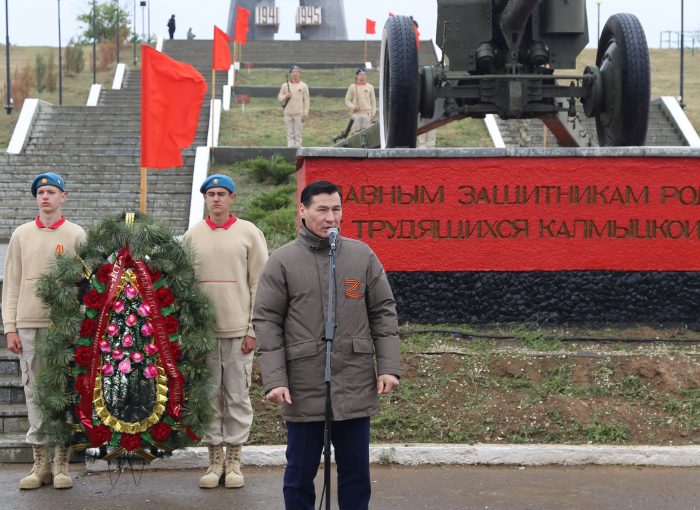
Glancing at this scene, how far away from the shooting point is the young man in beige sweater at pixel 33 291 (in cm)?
761

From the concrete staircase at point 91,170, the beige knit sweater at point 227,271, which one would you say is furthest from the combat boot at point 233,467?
the concrete staircase at point 91,170

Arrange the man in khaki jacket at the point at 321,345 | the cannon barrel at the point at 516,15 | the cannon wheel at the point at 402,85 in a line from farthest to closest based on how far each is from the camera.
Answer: the cannon wheel at the point at 402,85 < the cannon barrel at the point at 516,15 < the man in khaki jacket at the point at 321,345

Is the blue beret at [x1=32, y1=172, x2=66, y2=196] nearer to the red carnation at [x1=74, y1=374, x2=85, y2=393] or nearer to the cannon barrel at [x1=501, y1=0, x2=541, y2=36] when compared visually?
the red carnation at [x1=74, y1=374, x2=85, y2=393]

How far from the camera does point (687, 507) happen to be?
695 cm

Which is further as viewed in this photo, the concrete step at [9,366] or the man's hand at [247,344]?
the concrete step at [9,366]

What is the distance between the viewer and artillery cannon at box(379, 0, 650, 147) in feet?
35.7

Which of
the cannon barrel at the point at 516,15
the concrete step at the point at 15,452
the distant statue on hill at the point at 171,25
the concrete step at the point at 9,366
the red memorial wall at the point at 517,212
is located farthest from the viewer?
the distant statue on hill at the point at 171,25

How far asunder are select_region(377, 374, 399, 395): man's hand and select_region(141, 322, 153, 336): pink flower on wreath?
2134mm

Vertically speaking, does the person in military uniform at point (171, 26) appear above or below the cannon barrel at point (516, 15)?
above

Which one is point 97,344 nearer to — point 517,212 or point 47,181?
point 47,181

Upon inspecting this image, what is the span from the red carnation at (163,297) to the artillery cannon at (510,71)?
3.98 meters

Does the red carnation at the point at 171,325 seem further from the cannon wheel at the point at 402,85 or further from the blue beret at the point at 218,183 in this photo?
the cannon wheel at the point at 402,85

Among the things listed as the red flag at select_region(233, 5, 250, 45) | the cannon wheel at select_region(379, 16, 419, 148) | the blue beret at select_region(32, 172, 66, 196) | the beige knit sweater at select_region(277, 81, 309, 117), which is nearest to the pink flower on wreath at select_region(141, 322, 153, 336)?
the blue beret at select_region(32, 172, 66, 196)

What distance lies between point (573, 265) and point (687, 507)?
3528 mm
